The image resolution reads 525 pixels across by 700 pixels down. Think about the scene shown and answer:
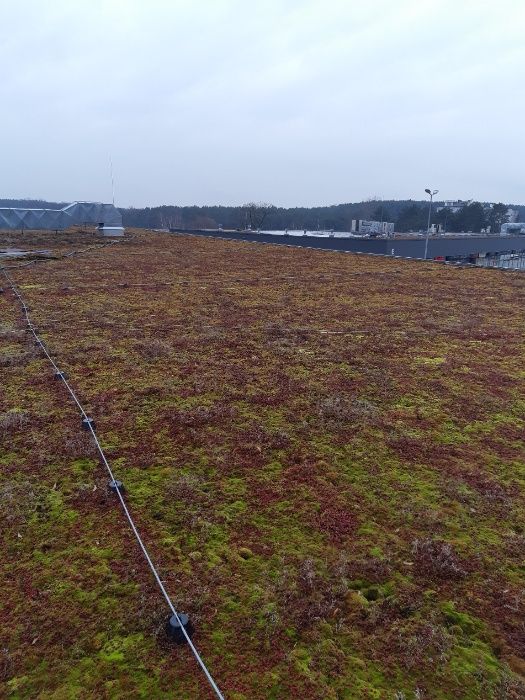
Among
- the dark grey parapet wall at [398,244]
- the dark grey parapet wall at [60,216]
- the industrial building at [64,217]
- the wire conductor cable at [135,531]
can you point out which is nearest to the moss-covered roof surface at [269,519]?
the wire conductor cable at [135,531]

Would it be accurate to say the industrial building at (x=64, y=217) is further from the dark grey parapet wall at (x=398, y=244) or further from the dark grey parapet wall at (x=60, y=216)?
the dark grey parapet wall at (x=398, y=244)

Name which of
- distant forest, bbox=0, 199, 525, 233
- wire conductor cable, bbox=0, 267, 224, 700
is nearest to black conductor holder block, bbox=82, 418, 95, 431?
wire conductor cable, bbox=0, 267, 224, 700

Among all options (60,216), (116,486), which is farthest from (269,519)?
(60,216)

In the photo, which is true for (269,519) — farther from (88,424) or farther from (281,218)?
(281,218)

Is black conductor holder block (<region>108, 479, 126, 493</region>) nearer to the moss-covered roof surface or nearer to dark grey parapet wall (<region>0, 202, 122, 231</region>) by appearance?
the moss-covered roof surface

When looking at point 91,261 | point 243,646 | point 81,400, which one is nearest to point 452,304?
point 81,400

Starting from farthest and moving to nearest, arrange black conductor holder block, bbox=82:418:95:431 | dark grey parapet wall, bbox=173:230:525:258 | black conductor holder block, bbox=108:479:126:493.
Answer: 1. dark grey parapet wall, bbox=173:230:525:258
2. black conductor holder block, bbox=82:418:95:431
3. black conductor holder block, bbox=108:479:126:493

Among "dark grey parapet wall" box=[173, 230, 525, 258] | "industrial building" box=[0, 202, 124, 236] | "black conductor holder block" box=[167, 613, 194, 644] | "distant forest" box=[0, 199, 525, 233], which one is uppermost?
"distant forest" box=[0, 199, 525, 233]
